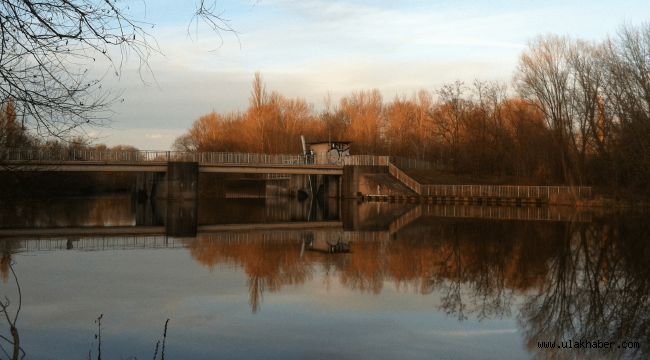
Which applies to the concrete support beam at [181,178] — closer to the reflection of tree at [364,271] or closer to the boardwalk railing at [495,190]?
the boardwalk railing at [495,190]

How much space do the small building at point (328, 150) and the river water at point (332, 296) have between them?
36.5 metres

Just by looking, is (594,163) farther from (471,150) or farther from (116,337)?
(116,337)

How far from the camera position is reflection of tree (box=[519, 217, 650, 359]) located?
27.0 ft

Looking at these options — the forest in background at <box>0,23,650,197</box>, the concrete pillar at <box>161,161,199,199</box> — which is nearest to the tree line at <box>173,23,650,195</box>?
the forest in background at <box>0,23,650,197</box>

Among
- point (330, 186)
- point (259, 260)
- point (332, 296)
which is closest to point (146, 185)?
point (330, 186)

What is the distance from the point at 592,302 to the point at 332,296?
4.50m

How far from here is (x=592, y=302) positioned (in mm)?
10578

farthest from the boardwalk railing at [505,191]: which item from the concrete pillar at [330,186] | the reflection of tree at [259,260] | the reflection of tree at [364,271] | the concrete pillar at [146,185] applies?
the reflection of tree at [364,271]

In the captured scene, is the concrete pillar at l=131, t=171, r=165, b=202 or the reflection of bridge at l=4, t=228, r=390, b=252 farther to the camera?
the concrete pillar at l=131, t=171, r=165, b=202

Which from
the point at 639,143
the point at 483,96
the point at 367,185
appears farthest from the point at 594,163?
the point at 483,96

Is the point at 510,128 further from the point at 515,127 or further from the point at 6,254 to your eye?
the point at 6,254

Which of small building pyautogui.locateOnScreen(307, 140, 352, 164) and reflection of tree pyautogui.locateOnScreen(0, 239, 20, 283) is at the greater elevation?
small building pyautogui.locateOnScreen(307, 140, 352, 164)

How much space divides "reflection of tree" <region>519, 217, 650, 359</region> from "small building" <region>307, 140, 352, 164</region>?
40.8m

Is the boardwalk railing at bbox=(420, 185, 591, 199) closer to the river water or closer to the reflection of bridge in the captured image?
the river water
